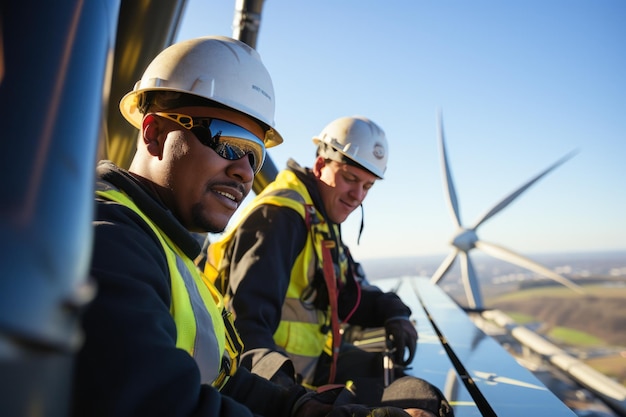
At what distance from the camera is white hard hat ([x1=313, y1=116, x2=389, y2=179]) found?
344 cm

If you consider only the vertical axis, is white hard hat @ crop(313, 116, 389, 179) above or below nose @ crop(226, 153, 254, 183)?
above

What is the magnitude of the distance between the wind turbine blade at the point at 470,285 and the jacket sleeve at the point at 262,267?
29.0 ft

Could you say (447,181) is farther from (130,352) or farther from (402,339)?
(130,352)

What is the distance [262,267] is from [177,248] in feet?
3.58

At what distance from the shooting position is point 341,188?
11.3 feet

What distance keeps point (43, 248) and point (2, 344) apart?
80 millimetres

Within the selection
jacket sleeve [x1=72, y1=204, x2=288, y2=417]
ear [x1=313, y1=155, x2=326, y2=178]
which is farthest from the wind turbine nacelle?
jacket sleeve [x1=72, y1=204, x2=288, y2=417]

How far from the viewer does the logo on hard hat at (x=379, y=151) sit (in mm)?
3514

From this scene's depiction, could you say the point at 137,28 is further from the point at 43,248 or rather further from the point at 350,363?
the point at 43,248

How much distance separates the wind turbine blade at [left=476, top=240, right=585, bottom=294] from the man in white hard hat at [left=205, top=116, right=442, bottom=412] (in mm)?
6421

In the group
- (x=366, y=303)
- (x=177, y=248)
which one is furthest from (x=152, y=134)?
(x=366, y=303)

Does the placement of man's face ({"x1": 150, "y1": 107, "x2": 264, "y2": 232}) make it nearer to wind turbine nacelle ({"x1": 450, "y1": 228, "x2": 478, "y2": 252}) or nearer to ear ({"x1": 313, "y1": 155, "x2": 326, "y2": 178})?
ear ({"x1": 313, "y1": 155, "x2": 326, "y2": 178})

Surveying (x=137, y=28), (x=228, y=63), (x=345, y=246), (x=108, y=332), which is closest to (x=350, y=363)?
(x=345, y=246)

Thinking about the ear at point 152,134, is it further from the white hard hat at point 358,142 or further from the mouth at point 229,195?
the white hard hat at point 358,142
